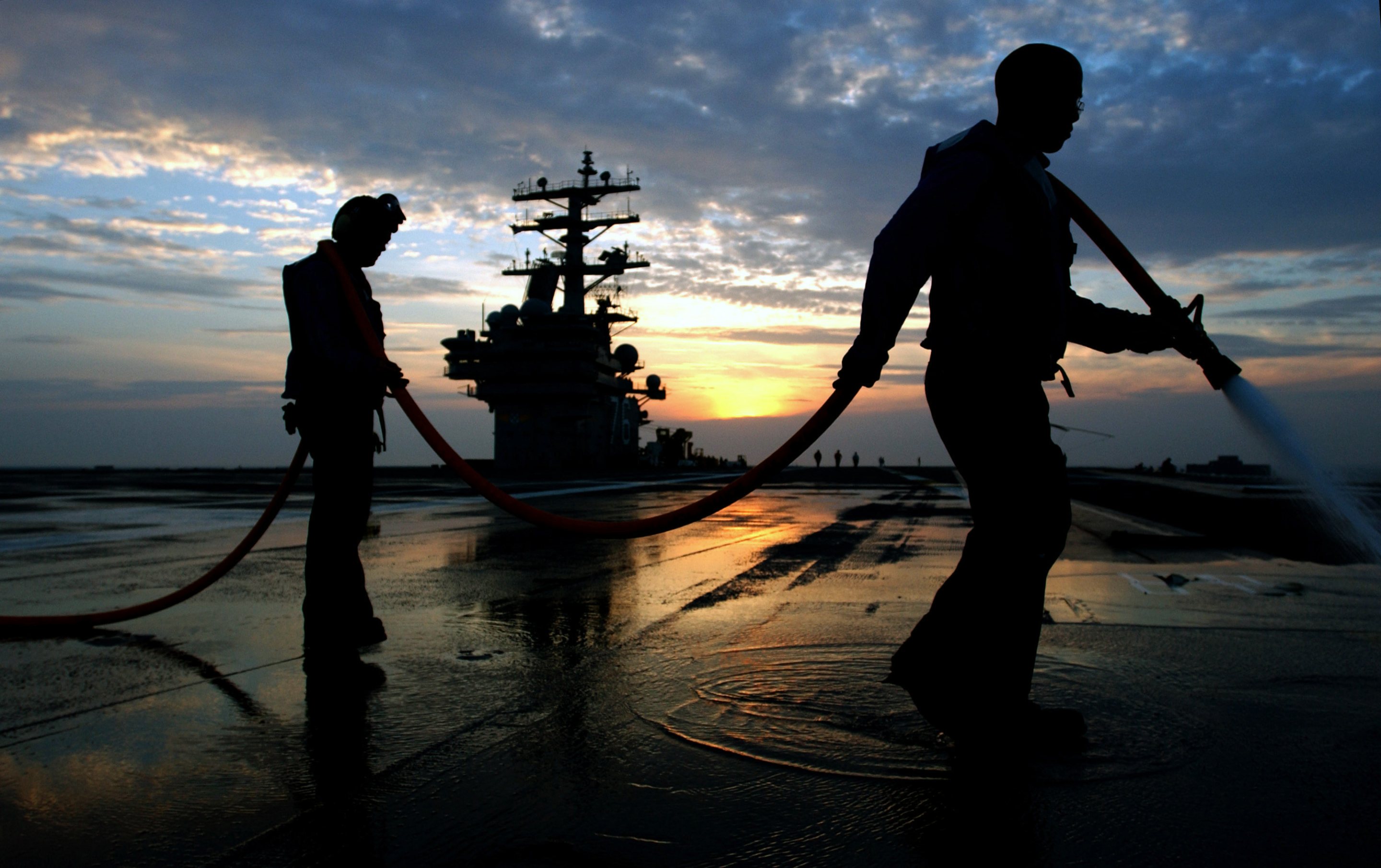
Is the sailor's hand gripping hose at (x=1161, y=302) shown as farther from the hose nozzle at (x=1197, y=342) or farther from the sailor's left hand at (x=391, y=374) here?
the sailor's left hand at (x=391, y=374)

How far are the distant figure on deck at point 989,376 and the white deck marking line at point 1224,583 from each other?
3.98 meters

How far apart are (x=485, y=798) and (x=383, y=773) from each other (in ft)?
1.19

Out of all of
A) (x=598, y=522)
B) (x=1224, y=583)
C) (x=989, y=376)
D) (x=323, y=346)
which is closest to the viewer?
(x=989, y=376)

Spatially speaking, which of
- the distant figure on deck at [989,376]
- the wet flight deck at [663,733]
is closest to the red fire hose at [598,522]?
the distant figure on deck at [989,376]

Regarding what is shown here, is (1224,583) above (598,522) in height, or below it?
below

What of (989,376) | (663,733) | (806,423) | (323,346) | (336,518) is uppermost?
(323,346)

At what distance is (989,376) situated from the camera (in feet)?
9.12

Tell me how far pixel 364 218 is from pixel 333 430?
1062 millimetres

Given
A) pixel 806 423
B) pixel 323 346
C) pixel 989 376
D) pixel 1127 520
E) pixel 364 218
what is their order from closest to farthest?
pixel 989 376 < pixel 806 423 < pixel 323 346 < pixel 364 218 < pixel 1127 520

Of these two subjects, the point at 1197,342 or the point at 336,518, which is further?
the point at 336,518

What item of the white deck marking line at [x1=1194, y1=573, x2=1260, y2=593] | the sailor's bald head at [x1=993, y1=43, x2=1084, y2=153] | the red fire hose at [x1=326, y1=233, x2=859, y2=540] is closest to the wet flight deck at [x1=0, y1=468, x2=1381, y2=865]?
the white deck marking line at [x1=1194, y1=573, x2=1260, y2=593]

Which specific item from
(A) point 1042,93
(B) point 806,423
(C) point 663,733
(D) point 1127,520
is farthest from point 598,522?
(D) point 1127,520

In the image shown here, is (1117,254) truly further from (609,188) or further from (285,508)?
(609,188)

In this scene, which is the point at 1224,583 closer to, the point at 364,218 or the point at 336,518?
the point at 336,518
